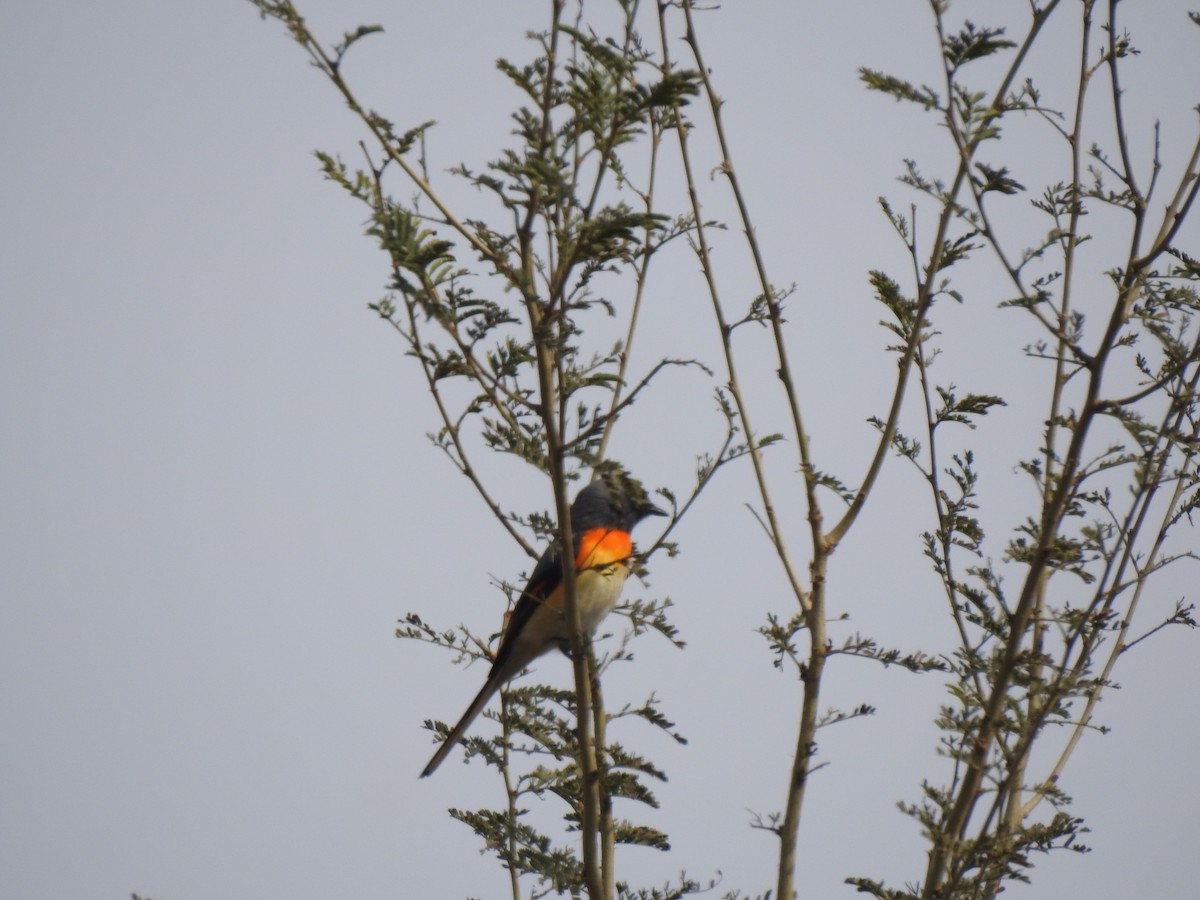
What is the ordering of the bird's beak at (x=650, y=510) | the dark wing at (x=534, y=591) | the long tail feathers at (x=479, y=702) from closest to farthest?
the long tail feathers at (x=479, y=702) → the dark wing at (x=534, y=591) → the bird's beak at (x=650, y=510)

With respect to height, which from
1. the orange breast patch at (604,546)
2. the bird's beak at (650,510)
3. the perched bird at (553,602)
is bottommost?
the perched bird at (553,602)

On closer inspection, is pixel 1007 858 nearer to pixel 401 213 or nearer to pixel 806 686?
pixel 806 686

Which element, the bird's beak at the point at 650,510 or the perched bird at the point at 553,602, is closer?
the perched bird at the point at 553,602

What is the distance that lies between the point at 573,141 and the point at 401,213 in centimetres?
53

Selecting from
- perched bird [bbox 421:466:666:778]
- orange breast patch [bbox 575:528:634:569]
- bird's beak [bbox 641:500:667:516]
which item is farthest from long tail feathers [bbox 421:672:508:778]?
bird's beak [bbox 641:500:667:516]

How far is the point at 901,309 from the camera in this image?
389cm

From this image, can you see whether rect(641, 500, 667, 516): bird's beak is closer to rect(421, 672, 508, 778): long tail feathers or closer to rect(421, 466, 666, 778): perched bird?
rect(421, 466, 666, 778): perched bird

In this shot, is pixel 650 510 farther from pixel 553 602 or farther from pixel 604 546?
pixel 553 602

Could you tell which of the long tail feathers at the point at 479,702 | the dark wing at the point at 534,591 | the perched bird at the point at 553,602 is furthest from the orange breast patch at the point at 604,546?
the long tail feathers at the point at 479,702

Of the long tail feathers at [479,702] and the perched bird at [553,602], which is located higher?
the perched bird at [553,602]

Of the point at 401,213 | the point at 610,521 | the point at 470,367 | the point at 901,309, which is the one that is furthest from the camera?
the point at 610,521

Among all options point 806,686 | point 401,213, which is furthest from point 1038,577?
point 401,213

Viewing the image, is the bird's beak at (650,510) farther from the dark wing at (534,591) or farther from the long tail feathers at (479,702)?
the long tail feathers at (479,702)

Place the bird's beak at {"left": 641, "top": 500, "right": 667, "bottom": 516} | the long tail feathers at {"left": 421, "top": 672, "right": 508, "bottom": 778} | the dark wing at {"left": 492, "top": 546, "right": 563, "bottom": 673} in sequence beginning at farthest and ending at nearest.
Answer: the bird's beak at {"left": 641, "top": 500, "right": 667, "bottom": 516}, the dark wing at {"left": 492, "top": 546, "right": 563, "bottom": 673}, the long tail feathers at {"left": 421, "top": 672, "right": 508, "bottom": 778}
